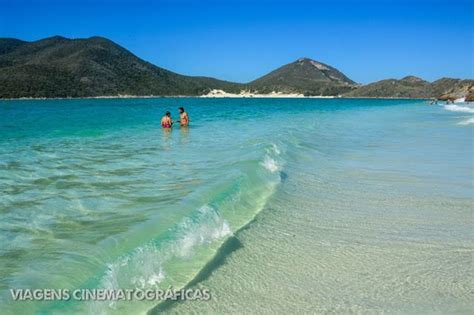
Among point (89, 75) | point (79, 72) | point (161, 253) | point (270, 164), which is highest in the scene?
point (79, 72)

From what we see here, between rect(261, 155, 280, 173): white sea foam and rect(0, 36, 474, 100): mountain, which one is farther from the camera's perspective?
rect(0, 36, 474, 100): mountain

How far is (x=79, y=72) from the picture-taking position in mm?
139125

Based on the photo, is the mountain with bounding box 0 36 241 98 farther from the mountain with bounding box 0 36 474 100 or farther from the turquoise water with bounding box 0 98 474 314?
the turquoise water with bounding box 0 98 474 314

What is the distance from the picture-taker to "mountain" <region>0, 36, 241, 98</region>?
12188 centimetres

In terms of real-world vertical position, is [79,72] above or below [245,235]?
A: above

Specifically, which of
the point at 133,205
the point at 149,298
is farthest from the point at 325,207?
the point at 149,298

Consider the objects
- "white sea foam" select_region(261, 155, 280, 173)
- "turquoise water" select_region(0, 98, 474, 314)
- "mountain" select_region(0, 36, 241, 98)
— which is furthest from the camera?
"mountain" select_region(0, 36, 241, 98)

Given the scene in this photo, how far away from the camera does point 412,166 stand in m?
11.1

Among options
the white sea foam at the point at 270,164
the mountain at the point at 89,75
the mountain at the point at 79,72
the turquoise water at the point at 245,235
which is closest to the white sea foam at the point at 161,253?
the turquoise water at the point at 245,235

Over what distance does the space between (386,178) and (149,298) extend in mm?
6983

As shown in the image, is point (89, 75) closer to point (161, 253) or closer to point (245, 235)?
point (245, 235)

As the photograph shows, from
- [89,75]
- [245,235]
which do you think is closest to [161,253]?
[245,235]

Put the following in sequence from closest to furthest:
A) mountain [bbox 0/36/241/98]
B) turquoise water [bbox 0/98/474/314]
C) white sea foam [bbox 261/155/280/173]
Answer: turquoise water [bbox 0/98/474/314], white sea foam [bbox 261/155/280/173], mountain [bbox 0/36/241/98]

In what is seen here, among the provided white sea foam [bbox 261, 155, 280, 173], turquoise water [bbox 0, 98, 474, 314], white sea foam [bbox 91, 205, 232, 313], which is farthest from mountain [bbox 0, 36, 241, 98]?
white sea foam [bbox 91, 205, 232, 313]
